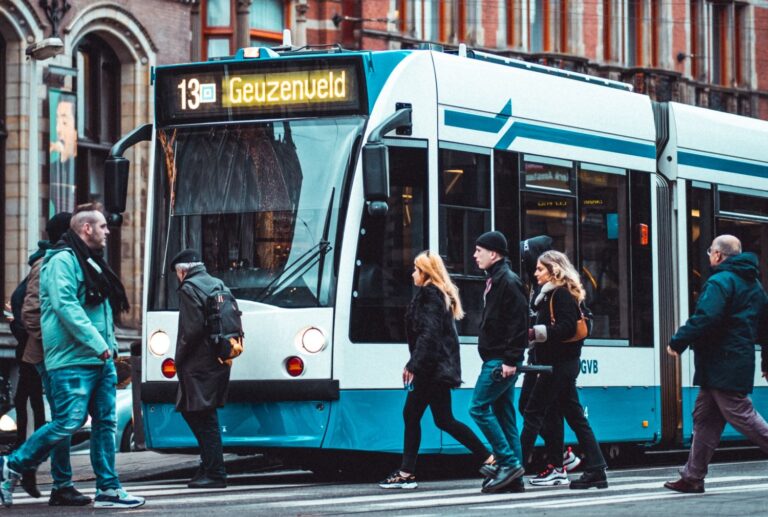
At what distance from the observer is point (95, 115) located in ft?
94.0

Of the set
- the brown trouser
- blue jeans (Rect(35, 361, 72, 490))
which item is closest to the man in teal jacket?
blue jeans (Rect(35, 361, 72, 490))

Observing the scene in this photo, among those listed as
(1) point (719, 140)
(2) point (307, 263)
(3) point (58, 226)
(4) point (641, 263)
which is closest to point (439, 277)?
(2) point (307, 263)

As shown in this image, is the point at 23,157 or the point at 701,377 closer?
the point at 701,377

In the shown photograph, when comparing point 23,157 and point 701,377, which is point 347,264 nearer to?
point 701,377

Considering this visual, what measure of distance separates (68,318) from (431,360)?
271cm

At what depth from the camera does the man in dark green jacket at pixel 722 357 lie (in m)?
12.7

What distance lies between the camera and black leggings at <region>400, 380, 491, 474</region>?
13.6 meters

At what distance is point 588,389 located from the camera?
16281 mm

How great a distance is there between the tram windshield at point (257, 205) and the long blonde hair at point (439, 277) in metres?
0.86

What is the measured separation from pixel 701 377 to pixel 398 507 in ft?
7.71

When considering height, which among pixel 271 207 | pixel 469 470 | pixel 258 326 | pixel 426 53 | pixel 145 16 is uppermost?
pixel 145 16

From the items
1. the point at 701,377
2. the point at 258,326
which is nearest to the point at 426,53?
the point at 258,326

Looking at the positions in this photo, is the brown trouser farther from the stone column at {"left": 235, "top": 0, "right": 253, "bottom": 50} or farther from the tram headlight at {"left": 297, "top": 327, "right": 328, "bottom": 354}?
the stone column at {"left": 235, "top": 0, "right": 253, "bottom": 50}

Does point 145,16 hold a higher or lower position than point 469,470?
higher
